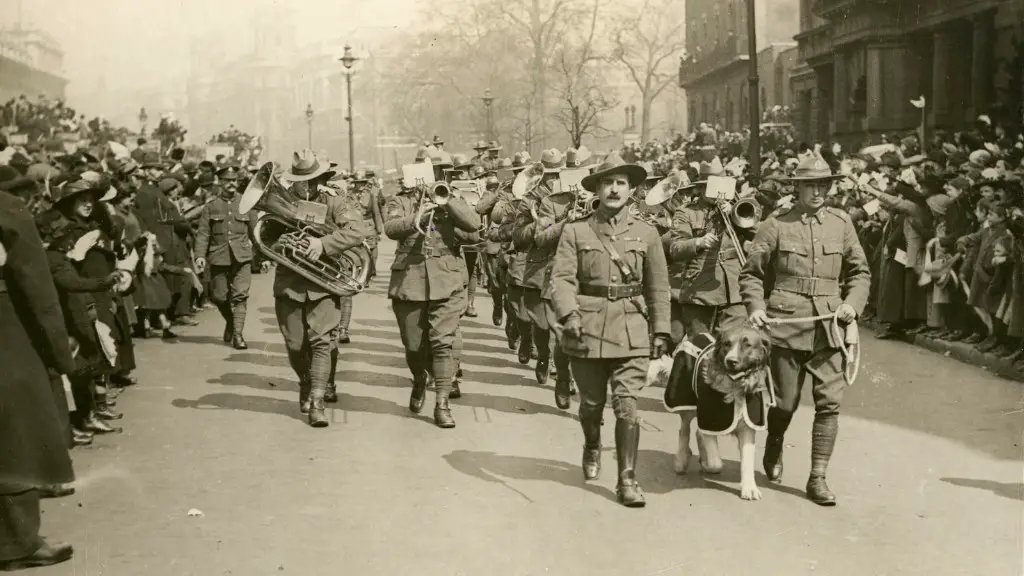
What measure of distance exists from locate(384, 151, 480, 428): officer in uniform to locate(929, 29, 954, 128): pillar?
72.2 feet

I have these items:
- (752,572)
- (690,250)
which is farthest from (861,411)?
(752,572)

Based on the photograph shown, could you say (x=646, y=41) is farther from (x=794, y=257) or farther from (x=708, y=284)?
(x=794, y=257)

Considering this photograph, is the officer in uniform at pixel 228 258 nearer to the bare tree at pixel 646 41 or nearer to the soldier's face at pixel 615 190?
the soldier's face at pixel 615 190

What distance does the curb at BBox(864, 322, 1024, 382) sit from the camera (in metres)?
12.4

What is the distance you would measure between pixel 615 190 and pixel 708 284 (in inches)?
98.2

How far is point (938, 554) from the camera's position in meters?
6.50

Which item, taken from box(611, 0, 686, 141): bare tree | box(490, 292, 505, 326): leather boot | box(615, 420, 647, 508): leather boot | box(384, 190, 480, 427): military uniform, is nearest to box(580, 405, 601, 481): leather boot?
box(615, 420, 647, 508): leather boot

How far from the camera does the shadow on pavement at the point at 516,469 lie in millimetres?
8109

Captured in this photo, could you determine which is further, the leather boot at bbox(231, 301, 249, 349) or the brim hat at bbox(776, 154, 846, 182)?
the leather boot at bbox(231, 301, 249, 349)

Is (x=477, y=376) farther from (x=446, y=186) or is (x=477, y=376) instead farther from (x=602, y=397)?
(x=602, y=397)

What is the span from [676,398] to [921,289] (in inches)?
317

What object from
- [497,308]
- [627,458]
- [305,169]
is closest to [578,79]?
[497,308]

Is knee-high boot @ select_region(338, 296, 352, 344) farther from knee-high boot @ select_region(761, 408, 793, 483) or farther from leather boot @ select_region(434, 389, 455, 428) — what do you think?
knee-high boot @ select_region(761, 408, 793, 483)

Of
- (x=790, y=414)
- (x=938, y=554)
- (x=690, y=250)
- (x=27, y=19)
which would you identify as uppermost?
(x=27, y=19)
